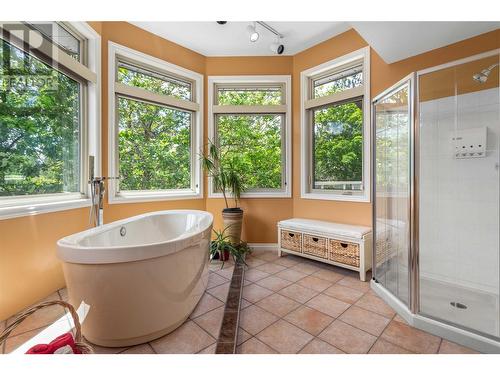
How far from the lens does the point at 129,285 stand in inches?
52.3

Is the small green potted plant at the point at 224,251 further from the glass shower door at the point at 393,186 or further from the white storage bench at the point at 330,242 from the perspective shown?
the glass shower door at the point at 393,186

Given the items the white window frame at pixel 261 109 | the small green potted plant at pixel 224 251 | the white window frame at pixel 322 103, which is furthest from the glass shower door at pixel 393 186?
the small green potted plant at pixel 224 251

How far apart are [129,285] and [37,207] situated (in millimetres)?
1116

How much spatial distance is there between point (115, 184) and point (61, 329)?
5.24ft

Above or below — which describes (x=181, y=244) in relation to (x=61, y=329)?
above

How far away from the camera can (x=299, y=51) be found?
3.30 metres

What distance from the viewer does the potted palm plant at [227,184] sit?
314cm

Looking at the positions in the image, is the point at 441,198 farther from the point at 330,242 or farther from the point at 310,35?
the point at 310,35

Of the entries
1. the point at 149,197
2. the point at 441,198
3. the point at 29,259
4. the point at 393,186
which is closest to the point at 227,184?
the point at 149,197

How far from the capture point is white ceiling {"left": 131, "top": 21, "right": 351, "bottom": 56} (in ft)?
9.00

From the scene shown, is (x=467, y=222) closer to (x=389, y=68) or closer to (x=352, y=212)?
(x=352, y=212)

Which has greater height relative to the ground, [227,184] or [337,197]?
[227,184]

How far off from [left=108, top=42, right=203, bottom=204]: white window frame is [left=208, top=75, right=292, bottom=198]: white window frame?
148 millimetres
